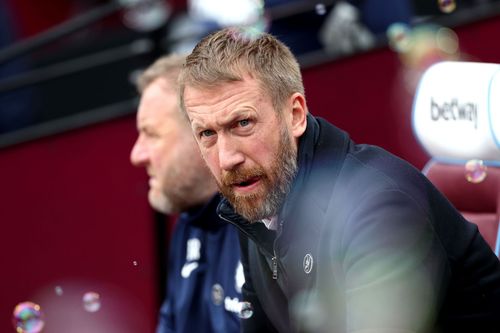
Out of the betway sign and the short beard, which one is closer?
the short beard

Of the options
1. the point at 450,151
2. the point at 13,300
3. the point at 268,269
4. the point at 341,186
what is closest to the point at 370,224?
the point at 341,186

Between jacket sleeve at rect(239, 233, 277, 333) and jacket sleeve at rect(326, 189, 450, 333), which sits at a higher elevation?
jacket sleeve at rect(326, 189, 450, 333)

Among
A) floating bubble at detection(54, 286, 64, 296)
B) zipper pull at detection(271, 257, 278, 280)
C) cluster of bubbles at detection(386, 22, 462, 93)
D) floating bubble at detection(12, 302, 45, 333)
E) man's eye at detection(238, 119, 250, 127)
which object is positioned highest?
man's eye at detection(238, 119, 250, 127)

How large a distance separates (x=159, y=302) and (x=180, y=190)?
106 centimetres

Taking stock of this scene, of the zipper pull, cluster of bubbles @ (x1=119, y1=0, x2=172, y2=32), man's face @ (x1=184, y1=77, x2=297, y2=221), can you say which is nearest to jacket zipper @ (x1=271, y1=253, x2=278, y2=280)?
the zipper pull

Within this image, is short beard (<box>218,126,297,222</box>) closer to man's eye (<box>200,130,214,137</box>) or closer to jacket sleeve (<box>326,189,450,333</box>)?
man's eye (<box>200,130,214,137</box>)

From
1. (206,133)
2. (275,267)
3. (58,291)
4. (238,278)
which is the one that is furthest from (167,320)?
(206,133)

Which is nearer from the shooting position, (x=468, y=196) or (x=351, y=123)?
(x=468, y=196)

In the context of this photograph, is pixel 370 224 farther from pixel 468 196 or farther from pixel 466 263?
pixel 468 196

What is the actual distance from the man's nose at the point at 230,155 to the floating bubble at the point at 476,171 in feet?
2.55

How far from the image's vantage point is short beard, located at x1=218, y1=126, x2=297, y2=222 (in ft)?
8.07

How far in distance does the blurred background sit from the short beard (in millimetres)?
2084

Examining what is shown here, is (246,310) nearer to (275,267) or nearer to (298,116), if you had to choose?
(275,267)

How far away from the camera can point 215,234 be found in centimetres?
370
